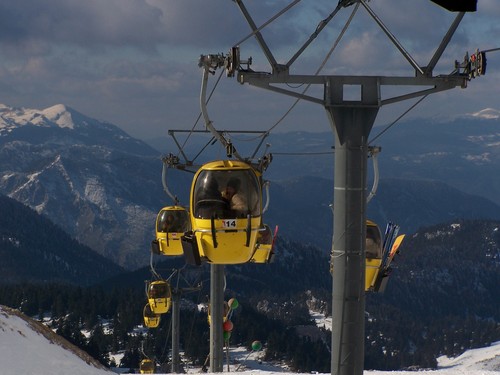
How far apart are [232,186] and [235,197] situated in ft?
0.88

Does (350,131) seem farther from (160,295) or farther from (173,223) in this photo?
(160,295)

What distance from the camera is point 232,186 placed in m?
20.3

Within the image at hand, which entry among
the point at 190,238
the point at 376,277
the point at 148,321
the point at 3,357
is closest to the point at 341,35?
the point at 190,238

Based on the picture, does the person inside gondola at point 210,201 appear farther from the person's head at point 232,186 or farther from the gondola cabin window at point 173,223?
the gondola cabin window at point 173,223

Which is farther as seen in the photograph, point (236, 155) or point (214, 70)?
point (236, 155)

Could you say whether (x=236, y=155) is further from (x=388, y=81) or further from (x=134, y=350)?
(x=134, y=350)

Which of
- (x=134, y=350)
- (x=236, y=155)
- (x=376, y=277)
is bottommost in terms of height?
(x=134, y=350)

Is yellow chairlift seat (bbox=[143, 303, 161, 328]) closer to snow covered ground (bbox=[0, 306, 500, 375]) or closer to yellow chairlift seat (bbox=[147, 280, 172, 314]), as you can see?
yellow chairlift seat (bbox=[147, 280, 172, 314])

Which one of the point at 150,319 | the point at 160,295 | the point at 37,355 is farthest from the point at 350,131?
the point at 150,319

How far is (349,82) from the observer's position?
1492 centimetres

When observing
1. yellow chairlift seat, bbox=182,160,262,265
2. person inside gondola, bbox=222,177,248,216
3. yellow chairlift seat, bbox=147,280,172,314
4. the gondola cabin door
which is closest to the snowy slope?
yellow chairlift seat, bbox=182,160,262,265

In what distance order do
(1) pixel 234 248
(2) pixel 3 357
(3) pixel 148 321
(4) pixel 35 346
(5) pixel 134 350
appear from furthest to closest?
(5) pixel 134 350 → (3) pixel 148 321 → (4) pixel 35 346 → (2) pixel 3 357 → (1) pixel 234 248

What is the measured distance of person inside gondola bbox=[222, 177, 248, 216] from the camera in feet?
66.1

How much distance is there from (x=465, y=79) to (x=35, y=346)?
936 inches
